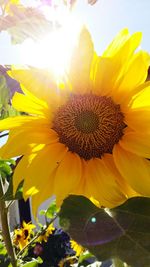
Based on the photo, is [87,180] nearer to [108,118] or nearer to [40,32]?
[108,118]

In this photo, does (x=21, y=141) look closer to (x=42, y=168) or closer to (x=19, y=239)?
(x=42, y=168)

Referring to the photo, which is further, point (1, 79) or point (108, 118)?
point (108, 118)

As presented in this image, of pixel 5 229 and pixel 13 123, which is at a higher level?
pixel 13 123

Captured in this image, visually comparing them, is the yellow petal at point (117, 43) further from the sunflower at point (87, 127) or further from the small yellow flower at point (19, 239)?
the small yellow flower at point (19, 239)

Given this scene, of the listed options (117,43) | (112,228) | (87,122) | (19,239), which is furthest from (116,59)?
(19,239)

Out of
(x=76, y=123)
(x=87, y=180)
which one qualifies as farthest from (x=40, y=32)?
(x=87, y=180)

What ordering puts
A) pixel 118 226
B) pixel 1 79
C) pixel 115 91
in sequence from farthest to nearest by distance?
pixel 115 91 < pixel 1 79 < pixel 118 226
